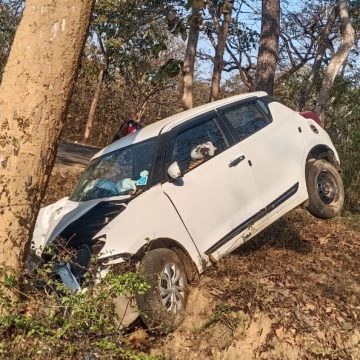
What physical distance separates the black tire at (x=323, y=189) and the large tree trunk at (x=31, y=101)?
412cm

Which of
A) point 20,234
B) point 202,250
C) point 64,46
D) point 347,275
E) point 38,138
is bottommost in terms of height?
point 347,275

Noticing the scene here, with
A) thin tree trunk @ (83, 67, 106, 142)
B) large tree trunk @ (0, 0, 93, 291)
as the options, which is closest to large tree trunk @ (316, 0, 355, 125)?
large tree trunk @ (0, 0, 93, 291)

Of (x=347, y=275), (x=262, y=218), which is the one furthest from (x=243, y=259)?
(x=347, y=275)

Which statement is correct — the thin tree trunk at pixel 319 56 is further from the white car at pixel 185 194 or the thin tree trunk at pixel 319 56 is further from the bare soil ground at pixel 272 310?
the bare soil ground at pixel 272 310

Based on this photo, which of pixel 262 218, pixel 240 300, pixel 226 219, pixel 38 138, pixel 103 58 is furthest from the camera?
pixel 103 58

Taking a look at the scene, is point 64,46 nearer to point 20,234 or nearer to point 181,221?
point 20,234

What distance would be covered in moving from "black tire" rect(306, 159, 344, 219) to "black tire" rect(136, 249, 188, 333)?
252 centimetres

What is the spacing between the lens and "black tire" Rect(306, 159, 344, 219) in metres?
6.94

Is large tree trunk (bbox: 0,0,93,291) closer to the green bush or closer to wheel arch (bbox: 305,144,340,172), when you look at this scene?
the green bush

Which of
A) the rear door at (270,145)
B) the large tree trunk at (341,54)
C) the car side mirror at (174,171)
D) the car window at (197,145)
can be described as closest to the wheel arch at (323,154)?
the rear door at (270,145)

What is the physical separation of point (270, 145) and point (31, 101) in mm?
3524

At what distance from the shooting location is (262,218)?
6.05 metres

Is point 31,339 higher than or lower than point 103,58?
lower

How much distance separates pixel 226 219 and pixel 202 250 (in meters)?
0.46
